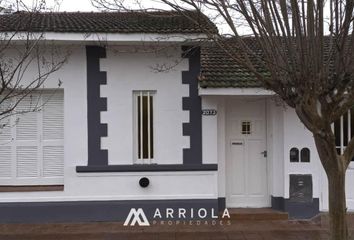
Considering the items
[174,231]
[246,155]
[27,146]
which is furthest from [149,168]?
[27,146]

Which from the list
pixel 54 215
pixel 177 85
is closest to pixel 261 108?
pixel 177 85

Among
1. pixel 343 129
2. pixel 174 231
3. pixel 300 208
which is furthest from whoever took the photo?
pixel 343 129

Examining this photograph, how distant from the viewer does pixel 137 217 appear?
34.0 ft

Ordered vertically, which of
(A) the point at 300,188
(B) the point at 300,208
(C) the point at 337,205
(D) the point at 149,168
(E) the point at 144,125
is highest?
(E) the point at 144,125

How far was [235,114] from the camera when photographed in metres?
11.2

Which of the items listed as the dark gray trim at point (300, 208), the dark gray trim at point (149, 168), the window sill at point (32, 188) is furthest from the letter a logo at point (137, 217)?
the dark gray trim at point (300, 208)

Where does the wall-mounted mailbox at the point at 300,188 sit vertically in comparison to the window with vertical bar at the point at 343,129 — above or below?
below

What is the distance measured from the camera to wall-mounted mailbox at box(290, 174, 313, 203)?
1069 cm

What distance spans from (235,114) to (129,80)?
2.36m

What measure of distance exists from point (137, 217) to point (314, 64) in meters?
5.76

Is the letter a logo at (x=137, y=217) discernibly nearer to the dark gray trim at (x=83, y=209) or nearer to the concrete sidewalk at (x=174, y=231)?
the dark gray trim at (x=83, y=209)

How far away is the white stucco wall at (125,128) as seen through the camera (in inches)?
408

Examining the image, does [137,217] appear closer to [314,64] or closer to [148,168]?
[148,168]

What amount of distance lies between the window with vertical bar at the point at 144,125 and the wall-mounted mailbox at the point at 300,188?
9.44 ft
